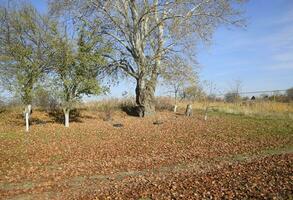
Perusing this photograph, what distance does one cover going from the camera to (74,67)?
19.5m

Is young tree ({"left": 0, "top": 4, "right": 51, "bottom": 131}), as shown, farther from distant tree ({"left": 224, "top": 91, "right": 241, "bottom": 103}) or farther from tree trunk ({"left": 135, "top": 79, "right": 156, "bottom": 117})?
distant tree ({"left": 224, "top": 91, "right": 241, "bottom": 103})

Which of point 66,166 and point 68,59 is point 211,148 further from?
point 68,59

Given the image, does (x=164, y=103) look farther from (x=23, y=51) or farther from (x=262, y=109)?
(x=23, y=51)

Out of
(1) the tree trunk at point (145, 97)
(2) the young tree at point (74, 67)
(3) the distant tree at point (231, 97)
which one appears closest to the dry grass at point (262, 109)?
(3) the distant tree at point (231, 97)

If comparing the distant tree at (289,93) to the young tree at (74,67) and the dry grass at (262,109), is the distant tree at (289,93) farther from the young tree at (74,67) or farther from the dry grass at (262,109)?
the young tree at (74,67)

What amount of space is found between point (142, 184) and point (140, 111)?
52.1 ft

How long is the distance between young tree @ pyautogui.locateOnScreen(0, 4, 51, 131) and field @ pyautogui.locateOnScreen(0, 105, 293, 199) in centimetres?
266

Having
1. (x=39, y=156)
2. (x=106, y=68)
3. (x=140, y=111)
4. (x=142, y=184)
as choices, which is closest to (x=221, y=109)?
(x=140, y=111)

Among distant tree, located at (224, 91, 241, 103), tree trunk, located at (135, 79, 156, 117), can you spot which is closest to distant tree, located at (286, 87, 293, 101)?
distant tree, located at (224, 91, 241, 103)

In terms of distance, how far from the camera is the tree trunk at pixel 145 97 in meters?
23.3

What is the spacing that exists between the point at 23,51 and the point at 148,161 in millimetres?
12251

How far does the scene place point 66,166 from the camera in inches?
407

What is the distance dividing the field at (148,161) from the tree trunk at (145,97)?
3959 millimetres

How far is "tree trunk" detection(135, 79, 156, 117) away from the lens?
76.5 feet
